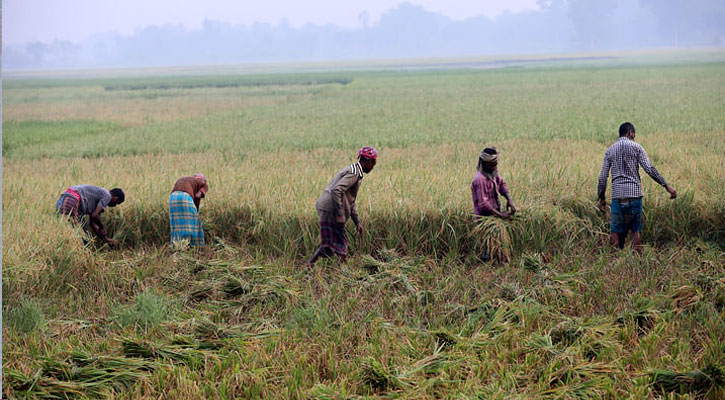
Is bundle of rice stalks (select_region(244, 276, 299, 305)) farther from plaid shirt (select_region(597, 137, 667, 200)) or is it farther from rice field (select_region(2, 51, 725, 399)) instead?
plaid shirt (select_region(597, 137, 667, 200))

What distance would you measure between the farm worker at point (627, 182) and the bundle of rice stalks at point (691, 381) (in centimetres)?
278

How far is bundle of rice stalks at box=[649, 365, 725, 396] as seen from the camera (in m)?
4.03

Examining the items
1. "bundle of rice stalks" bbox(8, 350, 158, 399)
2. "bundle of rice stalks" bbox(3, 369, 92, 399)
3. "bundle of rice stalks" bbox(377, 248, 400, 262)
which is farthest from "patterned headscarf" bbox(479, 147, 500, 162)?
"bundle of rice stalks" bbox(3, 369, 92, 399)

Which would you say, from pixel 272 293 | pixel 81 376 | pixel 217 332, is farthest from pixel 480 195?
pixel 81 376

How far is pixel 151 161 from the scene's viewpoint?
1252 cm

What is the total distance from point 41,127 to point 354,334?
2127cm

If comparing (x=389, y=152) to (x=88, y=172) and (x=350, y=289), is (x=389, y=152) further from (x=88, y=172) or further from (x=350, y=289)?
(x=350, y=289)

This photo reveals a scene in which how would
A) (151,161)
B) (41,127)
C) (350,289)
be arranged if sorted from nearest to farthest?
(350,289) → (151,161) → (41,127)

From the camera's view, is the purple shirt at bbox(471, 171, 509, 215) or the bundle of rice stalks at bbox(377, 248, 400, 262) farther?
the bundle of rice stalks at bbox(377, 248, 400, 262)

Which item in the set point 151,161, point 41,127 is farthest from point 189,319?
point 41,127

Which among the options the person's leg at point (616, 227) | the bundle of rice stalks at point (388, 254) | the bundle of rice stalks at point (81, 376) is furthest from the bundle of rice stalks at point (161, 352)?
the person's leg at point (616, 227)

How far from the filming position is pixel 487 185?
6.34m

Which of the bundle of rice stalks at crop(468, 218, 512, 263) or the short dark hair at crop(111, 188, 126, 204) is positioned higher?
the short dark hair at crop(111, 188, 126, 204)

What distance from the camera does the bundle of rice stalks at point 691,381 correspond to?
4027 mm
